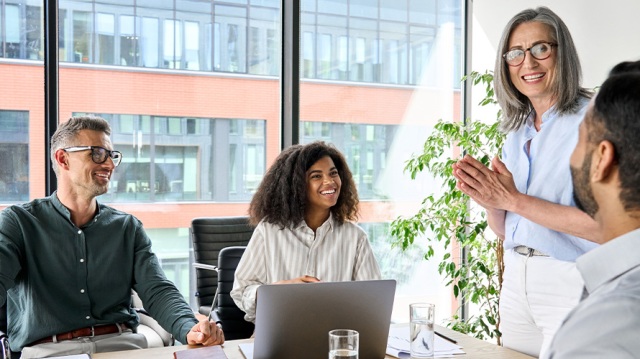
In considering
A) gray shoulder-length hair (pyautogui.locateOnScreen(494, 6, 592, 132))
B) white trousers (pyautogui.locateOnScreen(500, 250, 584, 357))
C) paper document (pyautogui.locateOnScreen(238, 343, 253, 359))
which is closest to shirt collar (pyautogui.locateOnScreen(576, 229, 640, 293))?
white trousers (pyautogui.locateOnScreen(500, 250, 584, 357))

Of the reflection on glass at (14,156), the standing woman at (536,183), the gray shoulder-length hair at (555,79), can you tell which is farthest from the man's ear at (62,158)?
the gray shoulder-length hair at (555,79)

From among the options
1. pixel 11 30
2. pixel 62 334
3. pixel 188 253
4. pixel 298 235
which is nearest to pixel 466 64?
pixel 188 253

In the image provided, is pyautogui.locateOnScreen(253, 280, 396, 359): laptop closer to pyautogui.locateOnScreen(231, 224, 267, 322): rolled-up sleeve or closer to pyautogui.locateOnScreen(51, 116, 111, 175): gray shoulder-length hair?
pyautogui.locateOnScreen(231, 224, 267, 322): rolled-up sleeve

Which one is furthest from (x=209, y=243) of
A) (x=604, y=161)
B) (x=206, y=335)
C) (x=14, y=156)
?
(x=604, y=161)

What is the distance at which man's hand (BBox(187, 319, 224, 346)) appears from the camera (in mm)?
1998

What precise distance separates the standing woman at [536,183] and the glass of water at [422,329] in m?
0.34

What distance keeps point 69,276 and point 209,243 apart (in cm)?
89

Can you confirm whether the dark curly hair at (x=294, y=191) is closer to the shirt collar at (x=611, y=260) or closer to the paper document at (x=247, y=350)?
the paper document at (x=247, y=350)

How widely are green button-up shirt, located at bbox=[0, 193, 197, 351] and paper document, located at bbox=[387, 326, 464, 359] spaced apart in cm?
77

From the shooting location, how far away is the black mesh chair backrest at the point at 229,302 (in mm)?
2979

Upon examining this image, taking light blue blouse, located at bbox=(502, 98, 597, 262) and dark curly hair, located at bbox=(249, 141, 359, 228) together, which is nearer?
light blue blouse, located at bbox=(502, 98, 597, 262)

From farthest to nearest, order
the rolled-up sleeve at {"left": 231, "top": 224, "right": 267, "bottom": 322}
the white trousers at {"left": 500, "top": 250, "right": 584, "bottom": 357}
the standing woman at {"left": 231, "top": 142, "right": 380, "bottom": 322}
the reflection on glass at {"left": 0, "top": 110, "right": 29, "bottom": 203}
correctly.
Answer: the reflection on glass at {"left": 0, "top": 110, "right": 29, "bottom": 203} < the standing woman at {"left": 231, "top": 142, "right": 380, "bottom": 322} < the rolled-up sleeve at {"left": 231, "top": 224, "right": 267, "bottom": 322} < the white trousers at {"left": 500, "top": 250, "right": 584, "bottom": 357}

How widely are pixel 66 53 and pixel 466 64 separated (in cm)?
279

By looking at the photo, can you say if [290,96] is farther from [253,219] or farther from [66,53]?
[253,219]
